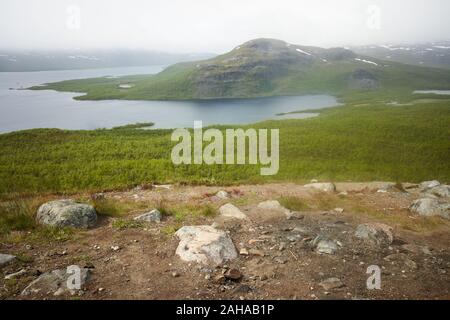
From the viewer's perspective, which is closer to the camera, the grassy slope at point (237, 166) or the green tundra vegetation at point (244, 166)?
the green tundra vegetation at point (244, 166)

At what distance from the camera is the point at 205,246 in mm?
10086

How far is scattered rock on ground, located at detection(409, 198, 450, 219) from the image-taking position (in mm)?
14677

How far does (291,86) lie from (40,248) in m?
186

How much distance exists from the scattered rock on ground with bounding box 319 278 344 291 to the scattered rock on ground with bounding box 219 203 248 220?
5.00m

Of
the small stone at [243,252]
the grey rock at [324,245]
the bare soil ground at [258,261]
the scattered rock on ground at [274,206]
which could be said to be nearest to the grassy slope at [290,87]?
the scattered rock on ground at [274,206]

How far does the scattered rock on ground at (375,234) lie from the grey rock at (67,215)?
32.1ft

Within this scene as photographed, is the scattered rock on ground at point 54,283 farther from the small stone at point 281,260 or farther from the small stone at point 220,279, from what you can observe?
the small stone at point 281,260

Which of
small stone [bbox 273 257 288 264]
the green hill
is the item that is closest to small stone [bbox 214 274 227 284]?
small stone [bbox 273 257 288 264]

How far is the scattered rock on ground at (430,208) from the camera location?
48.2ft

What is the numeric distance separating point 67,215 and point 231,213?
635 centimetres

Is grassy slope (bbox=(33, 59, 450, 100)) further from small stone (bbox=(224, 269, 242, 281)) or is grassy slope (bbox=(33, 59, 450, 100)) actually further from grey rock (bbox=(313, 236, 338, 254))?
small stone (bbox=(224, 269, 242, 281))

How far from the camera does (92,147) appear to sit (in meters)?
49.5
